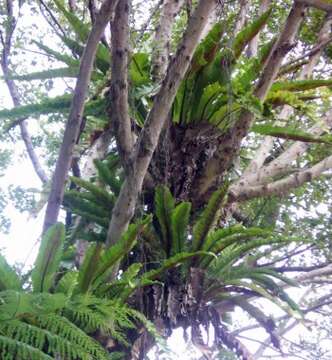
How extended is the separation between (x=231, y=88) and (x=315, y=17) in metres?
2.10

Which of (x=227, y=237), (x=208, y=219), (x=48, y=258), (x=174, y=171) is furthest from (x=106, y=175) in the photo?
(x=48, y=258)

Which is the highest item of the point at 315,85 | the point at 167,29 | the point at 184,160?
the point at 167,29

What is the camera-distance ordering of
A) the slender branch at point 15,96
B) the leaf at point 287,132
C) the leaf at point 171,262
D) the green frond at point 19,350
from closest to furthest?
1. the green frond at point 19,350
2. the leaf at point 171,262
3. the leaf at point 287,132
4. the slender branch at point 15,96

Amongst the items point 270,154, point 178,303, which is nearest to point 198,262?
point 178,303

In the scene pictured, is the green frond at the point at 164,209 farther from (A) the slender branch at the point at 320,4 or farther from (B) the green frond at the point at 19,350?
(B) the green frond at the point at 19,350

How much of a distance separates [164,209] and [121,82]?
74 cm

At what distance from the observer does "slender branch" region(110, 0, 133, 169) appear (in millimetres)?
2105

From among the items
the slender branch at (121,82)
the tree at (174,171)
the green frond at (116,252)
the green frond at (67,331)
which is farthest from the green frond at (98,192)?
the green frond at (67,331)

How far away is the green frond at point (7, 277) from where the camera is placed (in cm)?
204

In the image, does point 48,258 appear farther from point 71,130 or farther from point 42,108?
point 42,108

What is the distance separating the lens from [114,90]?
7.36ft

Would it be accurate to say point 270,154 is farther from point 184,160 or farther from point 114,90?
point 114,90

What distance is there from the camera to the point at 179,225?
263 centimetres

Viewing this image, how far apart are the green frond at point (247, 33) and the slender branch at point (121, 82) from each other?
926mm
